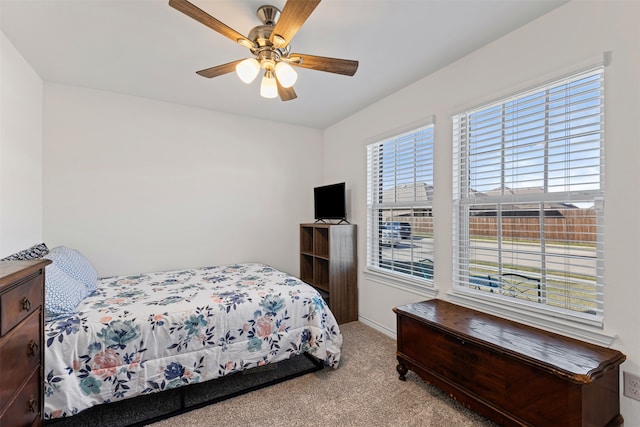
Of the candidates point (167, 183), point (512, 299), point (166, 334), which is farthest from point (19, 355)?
point (512, 299)

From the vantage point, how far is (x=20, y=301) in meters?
1.13

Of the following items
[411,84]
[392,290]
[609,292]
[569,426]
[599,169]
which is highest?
[411,84]

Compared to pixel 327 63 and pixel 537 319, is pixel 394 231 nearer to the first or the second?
pixel 537 319

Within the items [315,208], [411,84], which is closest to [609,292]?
[411,84]

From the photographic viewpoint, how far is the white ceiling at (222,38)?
5.61 feet

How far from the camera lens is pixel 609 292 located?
1535 mm

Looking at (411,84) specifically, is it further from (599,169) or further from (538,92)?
(599,169)

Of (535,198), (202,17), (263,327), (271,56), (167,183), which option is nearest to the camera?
(202,17)

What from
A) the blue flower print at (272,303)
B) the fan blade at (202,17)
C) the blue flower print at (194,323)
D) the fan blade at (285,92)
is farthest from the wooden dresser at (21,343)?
the fan blade at (285,92)

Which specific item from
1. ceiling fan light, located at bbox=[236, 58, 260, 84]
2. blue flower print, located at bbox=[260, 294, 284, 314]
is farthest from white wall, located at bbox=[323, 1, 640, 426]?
ceiling fan light, located at bbox=[236, 58, 260, 84]

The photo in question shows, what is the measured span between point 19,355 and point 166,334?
0.74 m

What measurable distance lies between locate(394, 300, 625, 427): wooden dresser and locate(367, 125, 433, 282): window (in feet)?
2.38

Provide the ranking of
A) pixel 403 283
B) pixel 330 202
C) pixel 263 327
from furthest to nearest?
pixel 330 202 < pixel 403 283 < pixel 263 327

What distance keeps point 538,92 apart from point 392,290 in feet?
6.73
